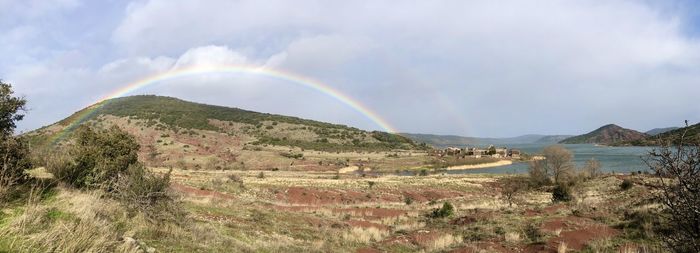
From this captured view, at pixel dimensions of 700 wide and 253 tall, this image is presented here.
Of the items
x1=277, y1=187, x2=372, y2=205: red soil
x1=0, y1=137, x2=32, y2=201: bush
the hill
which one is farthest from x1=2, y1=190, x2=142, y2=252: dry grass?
the hill

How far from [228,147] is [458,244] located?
86.1 m

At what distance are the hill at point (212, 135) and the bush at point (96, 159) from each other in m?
49.0

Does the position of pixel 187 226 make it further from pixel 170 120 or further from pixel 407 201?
pixel 170 120

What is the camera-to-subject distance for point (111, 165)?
55.6 ft

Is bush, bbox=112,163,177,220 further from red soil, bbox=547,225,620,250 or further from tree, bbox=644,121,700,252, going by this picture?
red soil, bbox=547,225,620,250

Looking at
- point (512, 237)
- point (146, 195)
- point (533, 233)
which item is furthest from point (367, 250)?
point (146, 195)

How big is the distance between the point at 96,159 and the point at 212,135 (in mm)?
89959

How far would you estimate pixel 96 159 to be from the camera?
16.7 metres

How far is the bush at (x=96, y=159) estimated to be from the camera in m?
15.2

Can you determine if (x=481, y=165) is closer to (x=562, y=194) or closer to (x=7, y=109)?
(x=562, y=194)

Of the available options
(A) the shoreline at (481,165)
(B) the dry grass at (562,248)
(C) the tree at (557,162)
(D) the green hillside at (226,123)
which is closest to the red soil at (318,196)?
(C) the tree at (557,162)

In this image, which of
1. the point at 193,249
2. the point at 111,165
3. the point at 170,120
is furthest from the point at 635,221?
the point at 170,120

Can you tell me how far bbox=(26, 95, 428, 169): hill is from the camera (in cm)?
8450

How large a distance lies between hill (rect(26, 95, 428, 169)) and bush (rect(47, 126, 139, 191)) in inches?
1931
